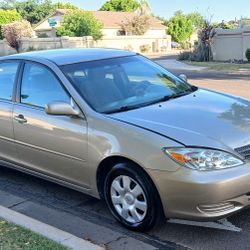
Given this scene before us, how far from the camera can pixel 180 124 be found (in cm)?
420

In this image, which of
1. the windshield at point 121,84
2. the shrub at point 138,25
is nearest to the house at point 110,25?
the shrub at point 138,25

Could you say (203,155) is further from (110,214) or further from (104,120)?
(110,214)

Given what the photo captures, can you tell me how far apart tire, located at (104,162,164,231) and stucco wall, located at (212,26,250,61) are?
84.9 feet

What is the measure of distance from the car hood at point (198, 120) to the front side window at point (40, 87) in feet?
2.63

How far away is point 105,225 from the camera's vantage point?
459 cm

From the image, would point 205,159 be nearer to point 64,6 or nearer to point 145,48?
point 145,48

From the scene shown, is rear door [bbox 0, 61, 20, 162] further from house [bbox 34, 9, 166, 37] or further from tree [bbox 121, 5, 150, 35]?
tree [bbox 121, 5, 150, 35]

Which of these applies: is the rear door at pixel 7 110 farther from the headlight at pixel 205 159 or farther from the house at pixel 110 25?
the house at pixel 110 25

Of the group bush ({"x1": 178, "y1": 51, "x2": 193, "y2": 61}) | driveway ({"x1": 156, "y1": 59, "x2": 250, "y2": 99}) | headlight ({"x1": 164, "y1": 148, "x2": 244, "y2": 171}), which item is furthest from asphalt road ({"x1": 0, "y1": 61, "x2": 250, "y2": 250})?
bush ({"x1": 178, "y1": 51, "x2": 193, "y2": 61})

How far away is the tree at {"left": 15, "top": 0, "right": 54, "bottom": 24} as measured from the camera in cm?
8875

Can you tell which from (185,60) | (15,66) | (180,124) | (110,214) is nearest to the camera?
(180,124)

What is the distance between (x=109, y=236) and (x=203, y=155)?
1155mm

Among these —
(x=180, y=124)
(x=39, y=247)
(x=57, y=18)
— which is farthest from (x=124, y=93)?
(x=57, y=18)

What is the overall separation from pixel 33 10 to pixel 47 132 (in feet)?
290
